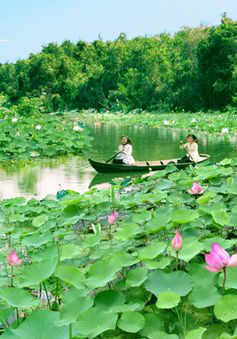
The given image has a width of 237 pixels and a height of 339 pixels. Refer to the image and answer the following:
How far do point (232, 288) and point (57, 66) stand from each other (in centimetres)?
3689

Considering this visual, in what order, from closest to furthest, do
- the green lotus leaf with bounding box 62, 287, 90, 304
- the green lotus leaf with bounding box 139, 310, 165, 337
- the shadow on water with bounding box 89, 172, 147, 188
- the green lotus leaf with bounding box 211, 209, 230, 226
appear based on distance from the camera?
the green lotus leaf with bounding box 139, 310, 165, 337 → the green lotus leaf with bounding box 62, 287, 90, 304 → the green lotus leaf with bounding box 211, 209, 230, 226 → the shadow on water with bounding box 89, 172, 147, 188

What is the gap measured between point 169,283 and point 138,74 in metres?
28.5

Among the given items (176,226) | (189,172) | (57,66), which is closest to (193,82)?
(57,66)

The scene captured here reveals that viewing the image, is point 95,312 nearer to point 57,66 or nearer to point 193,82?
point 193,82

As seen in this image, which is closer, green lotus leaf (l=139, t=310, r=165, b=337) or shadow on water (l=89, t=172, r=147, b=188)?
green lotus leaf (l=139, t=310, r=165, b=337)

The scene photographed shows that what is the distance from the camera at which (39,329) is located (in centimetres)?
141

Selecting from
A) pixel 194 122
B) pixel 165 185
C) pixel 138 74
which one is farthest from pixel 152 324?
pixel 138 74

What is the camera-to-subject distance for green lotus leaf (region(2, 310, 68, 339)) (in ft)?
4.56

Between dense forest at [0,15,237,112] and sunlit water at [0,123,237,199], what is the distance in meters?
5.65

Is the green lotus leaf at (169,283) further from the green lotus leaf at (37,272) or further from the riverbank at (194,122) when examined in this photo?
the riverbank at (194,122)

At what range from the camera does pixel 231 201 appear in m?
2.76

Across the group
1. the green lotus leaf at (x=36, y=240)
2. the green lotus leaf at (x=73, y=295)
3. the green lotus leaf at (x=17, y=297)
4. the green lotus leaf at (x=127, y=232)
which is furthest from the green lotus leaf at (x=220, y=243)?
the green lotus leaf at (x=36, y=240)

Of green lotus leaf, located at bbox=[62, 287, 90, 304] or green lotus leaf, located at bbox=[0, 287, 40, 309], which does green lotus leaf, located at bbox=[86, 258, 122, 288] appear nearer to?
green lotus leaf, located at bbox=[62, 287, 90, 304]

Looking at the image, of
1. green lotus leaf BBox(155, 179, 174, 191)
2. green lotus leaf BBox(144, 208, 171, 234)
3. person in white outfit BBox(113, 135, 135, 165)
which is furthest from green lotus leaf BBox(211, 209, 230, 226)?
person in white outfit BBox(113, 135, 135, 165)
